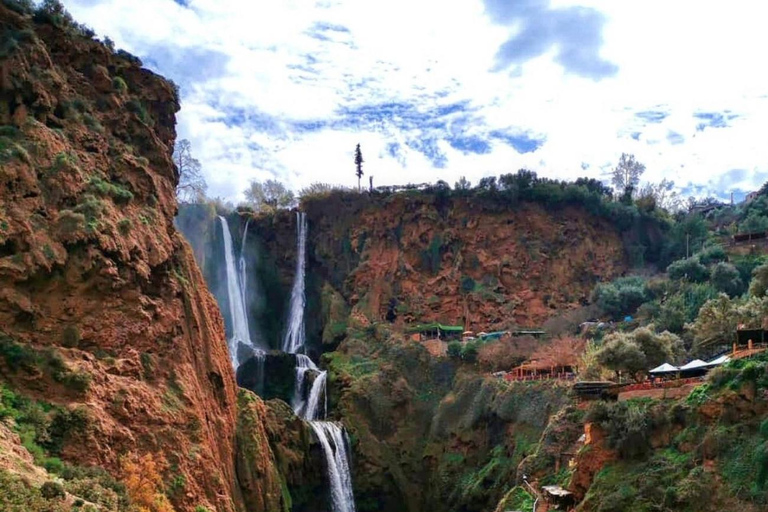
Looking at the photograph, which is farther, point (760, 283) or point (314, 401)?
point (314, 401)

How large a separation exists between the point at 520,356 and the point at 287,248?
25497 mm

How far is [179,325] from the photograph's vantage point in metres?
37.0

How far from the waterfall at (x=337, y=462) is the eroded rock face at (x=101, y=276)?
34.9 feet

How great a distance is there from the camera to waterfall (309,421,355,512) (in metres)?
49.3

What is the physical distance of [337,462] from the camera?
167ft

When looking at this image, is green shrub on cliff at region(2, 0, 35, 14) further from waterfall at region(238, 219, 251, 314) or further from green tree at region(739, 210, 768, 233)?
green tree at region(739, 210, 768, 233)

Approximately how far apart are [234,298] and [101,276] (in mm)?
34340

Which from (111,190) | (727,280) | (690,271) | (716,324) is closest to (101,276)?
(111,190)

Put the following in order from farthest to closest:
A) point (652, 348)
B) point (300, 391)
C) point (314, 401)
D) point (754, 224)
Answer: point (754, 224), point (300, 391), point (314, 401), point (652, 348)

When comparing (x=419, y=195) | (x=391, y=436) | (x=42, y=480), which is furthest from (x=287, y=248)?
(x=42, y=480)

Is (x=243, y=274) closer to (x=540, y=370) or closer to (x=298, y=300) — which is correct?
(x=298, y=300)

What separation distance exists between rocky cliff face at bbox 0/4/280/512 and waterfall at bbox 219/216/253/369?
2294 centimetres

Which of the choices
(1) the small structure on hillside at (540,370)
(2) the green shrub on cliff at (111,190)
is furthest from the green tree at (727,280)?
(2) the green shrub on cliff at (111,190)

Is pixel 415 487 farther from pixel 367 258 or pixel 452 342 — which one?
pixel 367 258
